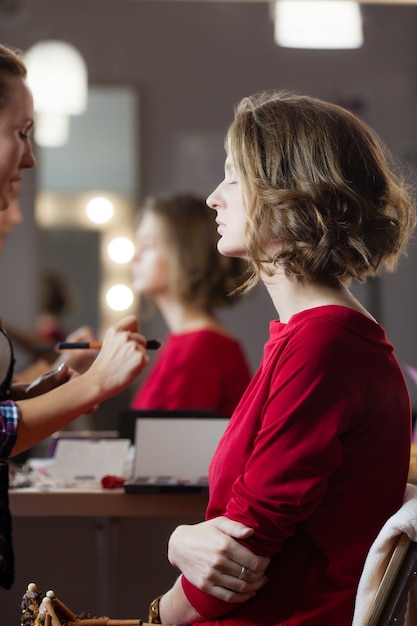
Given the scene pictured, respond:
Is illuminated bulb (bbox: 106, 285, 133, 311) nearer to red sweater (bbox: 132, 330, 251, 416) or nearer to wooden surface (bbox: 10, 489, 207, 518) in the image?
red sweater (bbox: 132, 330, 251, 416)

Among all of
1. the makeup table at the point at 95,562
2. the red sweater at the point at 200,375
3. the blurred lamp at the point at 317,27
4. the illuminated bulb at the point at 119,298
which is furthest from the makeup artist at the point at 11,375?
the blurred lamp at the point at 317,27

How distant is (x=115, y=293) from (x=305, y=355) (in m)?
2.05

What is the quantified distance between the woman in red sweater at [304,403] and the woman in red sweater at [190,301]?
47.0 inches

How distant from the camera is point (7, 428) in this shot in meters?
1.13

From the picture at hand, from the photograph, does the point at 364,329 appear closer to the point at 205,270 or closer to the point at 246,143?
the point at 246,143

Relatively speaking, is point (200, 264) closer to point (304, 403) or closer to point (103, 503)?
point (103, 503)

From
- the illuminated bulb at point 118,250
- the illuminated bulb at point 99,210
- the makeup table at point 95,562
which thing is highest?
the illuminated bulb at point 99,210

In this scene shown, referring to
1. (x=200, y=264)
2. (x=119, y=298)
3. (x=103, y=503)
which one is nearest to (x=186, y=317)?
(x=200, y=264)

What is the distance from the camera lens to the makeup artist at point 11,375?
116 centimetres

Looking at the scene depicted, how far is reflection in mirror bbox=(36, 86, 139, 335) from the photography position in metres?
2.91

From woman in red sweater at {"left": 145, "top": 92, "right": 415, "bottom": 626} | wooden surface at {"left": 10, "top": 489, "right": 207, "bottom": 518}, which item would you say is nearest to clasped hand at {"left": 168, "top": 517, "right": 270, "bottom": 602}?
woman in red sweater at {"left": 145, "top": 92, "right": 415, "bottom": 626}

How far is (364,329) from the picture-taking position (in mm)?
959

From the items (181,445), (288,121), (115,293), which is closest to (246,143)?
(288,121)

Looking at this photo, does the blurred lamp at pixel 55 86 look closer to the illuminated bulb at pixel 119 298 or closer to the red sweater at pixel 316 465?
the illuminated bulb at pixel 119 298
